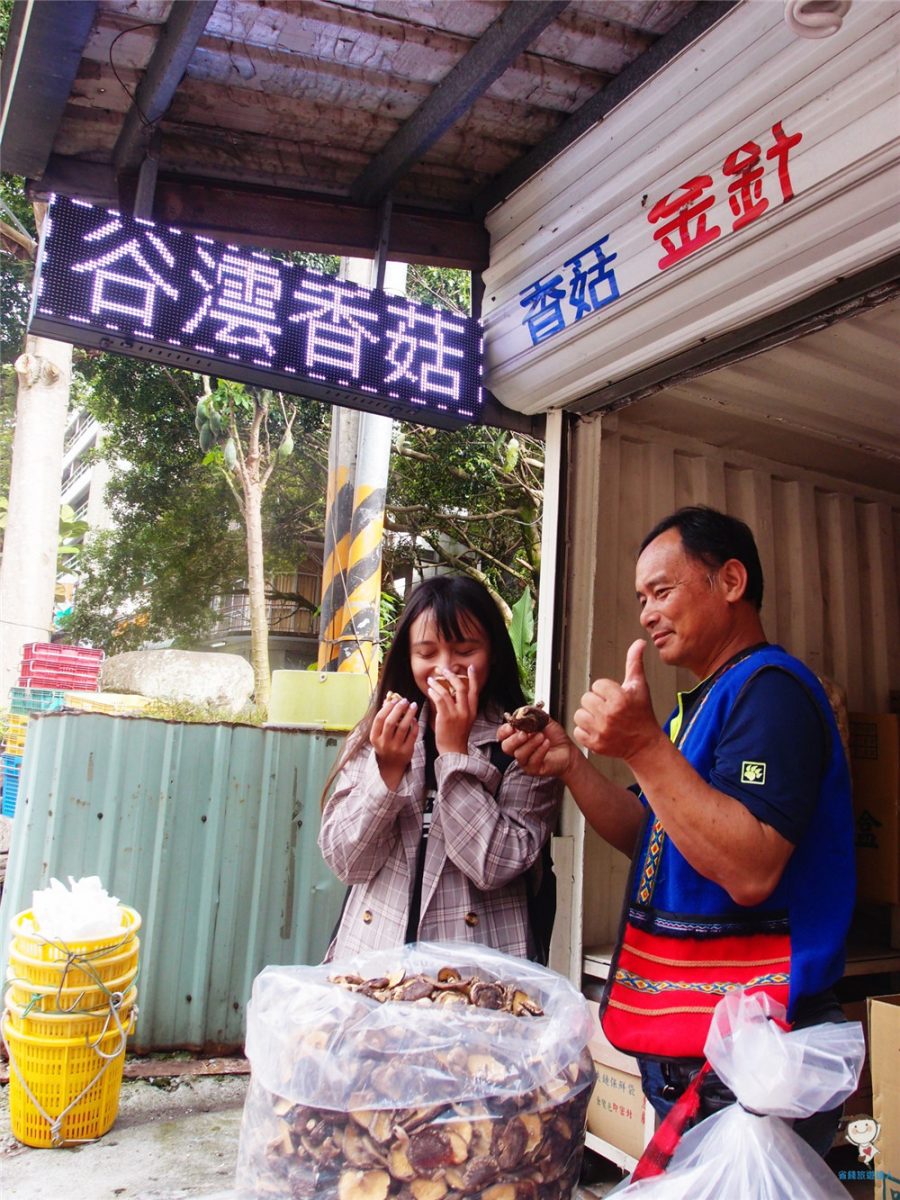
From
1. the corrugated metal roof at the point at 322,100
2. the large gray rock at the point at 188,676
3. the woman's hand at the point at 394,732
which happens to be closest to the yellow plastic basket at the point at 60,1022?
the woman's hand at the point at 394,732

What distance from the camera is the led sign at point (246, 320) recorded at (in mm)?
2627

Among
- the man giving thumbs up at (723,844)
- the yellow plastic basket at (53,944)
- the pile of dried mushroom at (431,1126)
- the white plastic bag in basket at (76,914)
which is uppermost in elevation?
the man giving thumbs up at (723,844)

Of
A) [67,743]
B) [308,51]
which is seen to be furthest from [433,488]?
[308,51]

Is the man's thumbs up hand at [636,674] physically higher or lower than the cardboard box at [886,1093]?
higher

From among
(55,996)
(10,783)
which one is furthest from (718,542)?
(10,783)

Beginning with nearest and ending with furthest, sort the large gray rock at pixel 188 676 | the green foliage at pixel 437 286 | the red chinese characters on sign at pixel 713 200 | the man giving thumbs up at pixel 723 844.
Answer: the man giving thumbs up at pixel 723 844 < the red chinese characters on sign at pixel 713 200 < the green foliage at pixel 437 286 < the large gray rock at pixel 188 676

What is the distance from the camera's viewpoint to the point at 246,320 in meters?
2.86

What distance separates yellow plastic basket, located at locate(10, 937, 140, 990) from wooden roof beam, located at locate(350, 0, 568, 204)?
10.1 ft

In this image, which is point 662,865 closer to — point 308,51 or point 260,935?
point 308,51

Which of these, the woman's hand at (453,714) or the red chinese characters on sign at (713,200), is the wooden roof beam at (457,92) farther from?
the woman's hand at (453,714)

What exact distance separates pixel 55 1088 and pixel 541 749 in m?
2.57

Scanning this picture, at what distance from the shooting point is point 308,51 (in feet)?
8.77

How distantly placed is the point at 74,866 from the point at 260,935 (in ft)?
3.00

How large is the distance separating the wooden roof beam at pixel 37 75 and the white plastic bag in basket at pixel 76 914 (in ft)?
8.68
